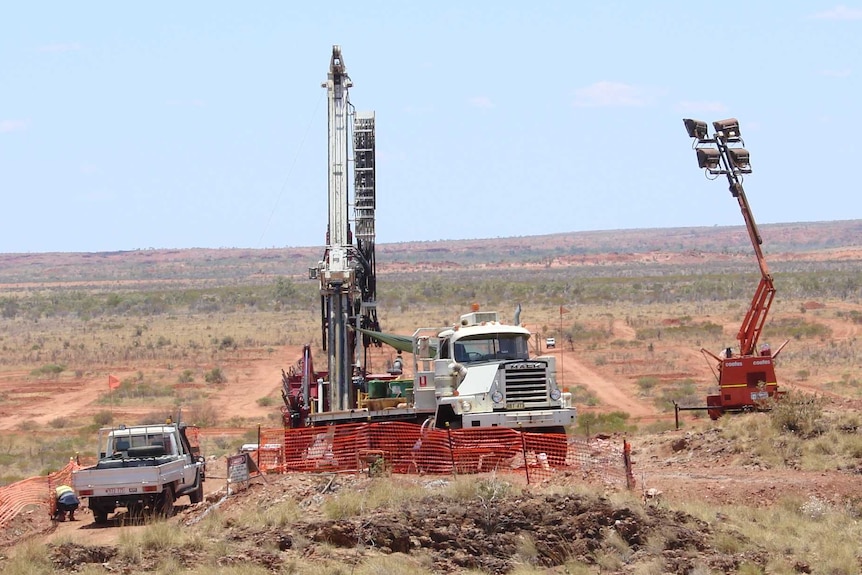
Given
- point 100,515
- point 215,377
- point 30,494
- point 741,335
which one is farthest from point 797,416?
point 215,377

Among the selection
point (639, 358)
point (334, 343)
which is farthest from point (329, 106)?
point (639, 358)

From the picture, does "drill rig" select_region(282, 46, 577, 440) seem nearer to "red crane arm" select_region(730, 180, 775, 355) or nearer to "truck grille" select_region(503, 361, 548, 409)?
"truck grille" select_region(503, 361, 548, 409)

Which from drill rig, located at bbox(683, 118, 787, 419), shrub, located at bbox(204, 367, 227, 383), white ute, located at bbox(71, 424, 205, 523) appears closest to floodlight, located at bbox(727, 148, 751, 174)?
drill rig, located at bbox(683, 118, 787, 419)

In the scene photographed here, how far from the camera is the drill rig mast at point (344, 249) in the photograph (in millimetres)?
28516

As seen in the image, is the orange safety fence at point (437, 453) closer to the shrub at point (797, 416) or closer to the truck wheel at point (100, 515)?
the truck wheel at point (100, 515)

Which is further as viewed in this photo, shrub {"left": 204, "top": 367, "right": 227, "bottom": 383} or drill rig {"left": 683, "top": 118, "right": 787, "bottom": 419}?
shrub {"left": 204, "top": 367, "right": 227, "bottom": 383}

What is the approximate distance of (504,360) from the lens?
81.8 ft

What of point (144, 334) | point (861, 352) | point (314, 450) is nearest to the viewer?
point (314, 450)

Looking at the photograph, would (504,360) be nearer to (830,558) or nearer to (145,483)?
(145,483)

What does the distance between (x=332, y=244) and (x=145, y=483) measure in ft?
27.2

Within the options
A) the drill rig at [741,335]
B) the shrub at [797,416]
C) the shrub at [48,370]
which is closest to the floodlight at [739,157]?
the drill rig at [741,335]

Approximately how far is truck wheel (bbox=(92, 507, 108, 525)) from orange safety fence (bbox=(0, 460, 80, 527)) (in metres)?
1.48

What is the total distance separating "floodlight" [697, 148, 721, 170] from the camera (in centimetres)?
3059

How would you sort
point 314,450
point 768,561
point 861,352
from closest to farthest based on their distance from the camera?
point 768,561 < point 314,450 < point 861,352
